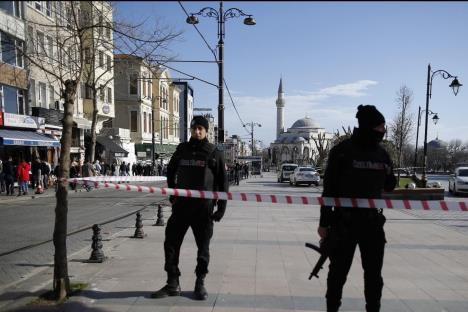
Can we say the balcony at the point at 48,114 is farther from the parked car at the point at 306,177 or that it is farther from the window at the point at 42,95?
the parked car at the point at 306,177

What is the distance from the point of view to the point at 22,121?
24.8m

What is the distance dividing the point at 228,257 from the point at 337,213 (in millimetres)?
3516

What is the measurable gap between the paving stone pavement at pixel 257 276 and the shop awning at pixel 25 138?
611 inches

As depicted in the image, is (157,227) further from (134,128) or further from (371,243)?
(134,128)

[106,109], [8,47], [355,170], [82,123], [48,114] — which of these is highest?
[106,109]

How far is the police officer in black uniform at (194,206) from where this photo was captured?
4.80m

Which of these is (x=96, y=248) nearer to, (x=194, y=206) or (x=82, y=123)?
(x=194, y=206)

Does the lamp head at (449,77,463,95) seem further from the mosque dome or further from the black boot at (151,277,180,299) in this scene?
the mosque dome

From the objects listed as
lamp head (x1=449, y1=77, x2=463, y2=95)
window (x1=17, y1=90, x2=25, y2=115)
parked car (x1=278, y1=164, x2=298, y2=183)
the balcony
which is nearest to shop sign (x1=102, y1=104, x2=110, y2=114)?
the balcony

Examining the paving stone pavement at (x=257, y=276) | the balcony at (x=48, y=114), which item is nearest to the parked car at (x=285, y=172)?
the balcony at (x=48, y=114)

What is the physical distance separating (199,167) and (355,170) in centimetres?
178

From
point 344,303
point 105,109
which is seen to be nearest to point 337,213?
point 344,303

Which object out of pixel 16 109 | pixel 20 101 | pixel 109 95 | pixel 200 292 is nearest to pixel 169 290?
pixel 200 292

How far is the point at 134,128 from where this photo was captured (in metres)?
50.9
